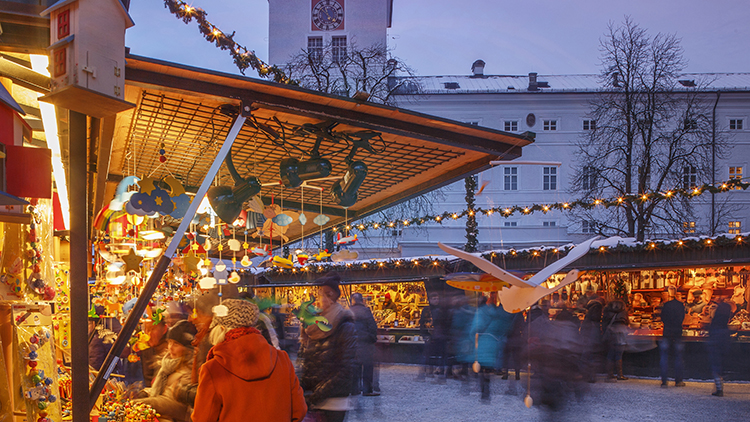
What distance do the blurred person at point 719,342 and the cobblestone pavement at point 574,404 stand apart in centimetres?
32

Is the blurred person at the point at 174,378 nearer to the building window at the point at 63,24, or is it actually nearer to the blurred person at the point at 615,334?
the building window at the point at 63,24

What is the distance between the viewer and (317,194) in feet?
23.2

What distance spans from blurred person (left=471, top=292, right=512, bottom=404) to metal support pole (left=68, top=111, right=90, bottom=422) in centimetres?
737

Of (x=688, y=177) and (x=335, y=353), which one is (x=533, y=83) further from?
(x=335, y=353)

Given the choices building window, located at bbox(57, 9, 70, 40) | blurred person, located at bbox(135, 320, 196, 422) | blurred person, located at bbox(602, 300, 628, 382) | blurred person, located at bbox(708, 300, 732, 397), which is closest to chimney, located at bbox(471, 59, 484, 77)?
blurred person, located at bbox(602, 300, 628, 382)

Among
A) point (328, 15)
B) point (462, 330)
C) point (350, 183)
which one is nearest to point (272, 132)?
point (350, 183)

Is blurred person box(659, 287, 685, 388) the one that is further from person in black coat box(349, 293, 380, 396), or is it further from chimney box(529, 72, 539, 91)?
chimney box(529, 72, 539, 91)

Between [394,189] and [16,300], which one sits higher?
[394,189]

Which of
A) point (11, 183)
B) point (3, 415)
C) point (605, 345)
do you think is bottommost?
point (605, 345)

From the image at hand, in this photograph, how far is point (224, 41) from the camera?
4926 mm

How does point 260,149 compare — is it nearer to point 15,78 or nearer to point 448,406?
point 15,78

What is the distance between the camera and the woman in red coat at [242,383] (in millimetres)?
3133

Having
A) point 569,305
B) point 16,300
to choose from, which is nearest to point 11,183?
point 16,300

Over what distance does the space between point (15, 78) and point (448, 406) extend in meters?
7.70
